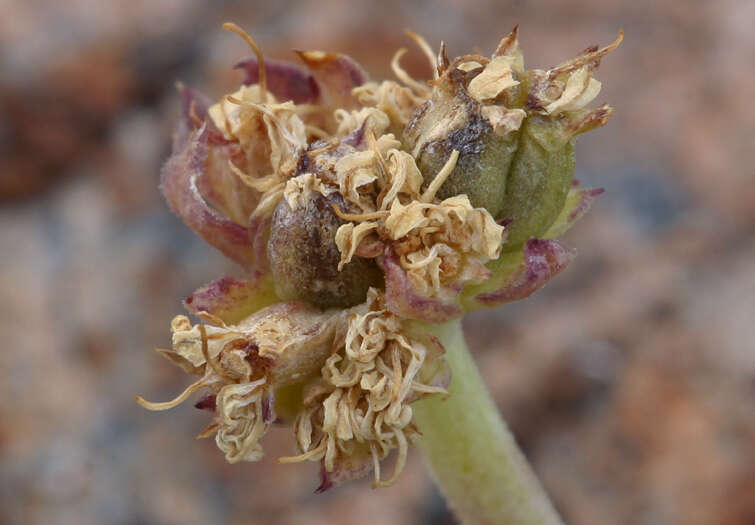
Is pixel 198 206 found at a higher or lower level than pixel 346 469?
higher

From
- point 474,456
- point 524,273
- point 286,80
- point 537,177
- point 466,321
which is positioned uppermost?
point 286,80

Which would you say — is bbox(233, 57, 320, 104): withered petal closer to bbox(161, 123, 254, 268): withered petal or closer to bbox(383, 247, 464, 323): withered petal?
bbox(161, 123, 254, 268): withered petal

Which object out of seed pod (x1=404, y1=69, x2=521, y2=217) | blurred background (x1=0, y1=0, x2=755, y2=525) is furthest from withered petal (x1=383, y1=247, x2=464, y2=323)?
blurred background (x1=0, y1=0, x2=755, y2=525)

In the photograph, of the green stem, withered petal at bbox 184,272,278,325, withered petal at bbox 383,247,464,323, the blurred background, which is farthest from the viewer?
the blurred background

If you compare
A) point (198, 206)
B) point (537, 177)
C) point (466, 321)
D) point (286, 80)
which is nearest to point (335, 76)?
point (286, 80)

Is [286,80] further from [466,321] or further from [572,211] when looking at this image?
[466,321]

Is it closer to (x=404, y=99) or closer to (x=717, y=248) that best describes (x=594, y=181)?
(x=717, y=248)
